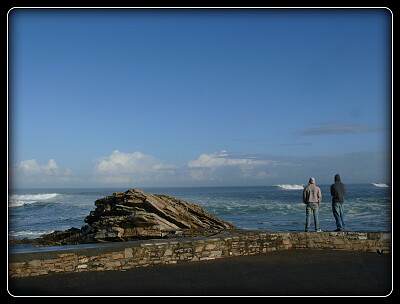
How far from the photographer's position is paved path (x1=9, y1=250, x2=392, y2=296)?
25.5 ft

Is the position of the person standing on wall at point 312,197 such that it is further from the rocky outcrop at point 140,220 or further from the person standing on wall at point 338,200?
the rocky outcrop at point 140,220

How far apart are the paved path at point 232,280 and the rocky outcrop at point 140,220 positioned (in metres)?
2.69

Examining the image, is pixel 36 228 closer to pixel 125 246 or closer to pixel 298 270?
pixel 125 246

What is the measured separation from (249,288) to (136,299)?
2284mm

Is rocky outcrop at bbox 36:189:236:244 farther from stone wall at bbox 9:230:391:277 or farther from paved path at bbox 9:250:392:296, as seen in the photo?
paved path at bbox 9:250:392:296

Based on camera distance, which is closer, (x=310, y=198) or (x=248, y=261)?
(x=248, y=261)

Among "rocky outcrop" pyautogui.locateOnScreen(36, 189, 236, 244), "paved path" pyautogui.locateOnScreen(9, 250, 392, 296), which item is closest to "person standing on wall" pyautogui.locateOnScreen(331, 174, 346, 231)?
"paved path" pyautogui.locateOnScreen(9, 250, 392, 296)

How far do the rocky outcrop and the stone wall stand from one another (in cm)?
138

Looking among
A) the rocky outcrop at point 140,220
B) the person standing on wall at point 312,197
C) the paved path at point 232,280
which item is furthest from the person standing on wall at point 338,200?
the rocky outcrop at point 140,220

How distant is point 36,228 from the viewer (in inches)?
1046

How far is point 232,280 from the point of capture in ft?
27.9

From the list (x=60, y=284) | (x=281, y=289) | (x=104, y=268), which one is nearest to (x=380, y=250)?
(x=281, y=289)

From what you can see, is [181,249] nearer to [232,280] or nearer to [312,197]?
[232,280]

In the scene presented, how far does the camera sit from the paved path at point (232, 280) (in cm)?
779
